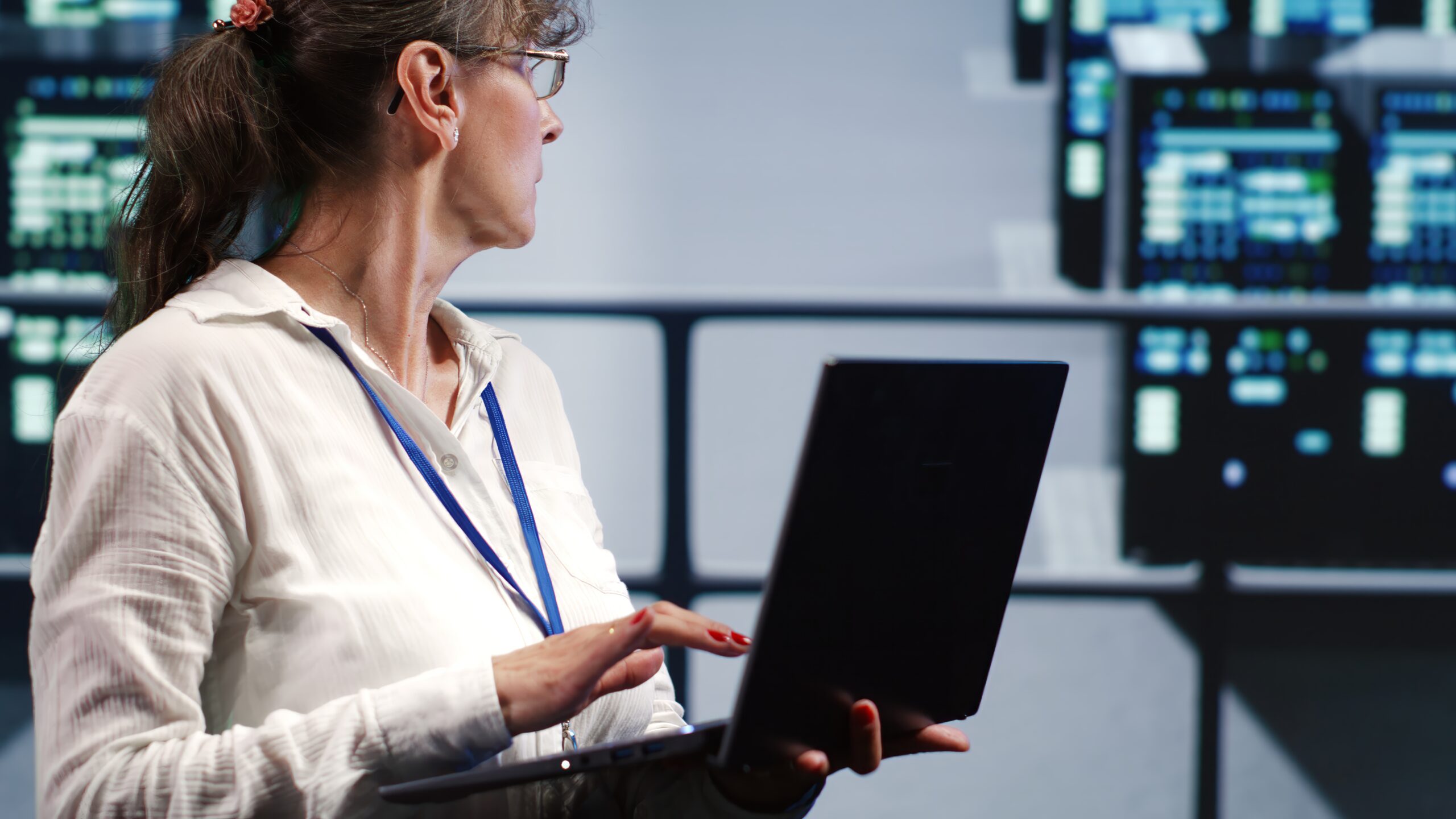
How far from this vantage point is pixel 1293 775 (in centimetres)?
207

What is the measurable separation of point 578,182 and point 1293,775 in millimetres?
1796

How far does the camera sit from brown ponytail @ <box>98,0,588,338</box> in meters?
0.86

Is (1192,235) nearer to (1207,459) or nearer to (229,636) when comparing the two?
(1207,459)

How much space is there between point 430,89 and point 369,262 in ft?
0.50

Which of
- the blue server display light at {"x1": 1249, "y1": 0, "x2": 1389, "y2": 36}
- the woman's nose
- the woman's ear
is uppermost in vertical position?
the blue server display light at {"x1": 1249, "y1": 0, "x2": 1389, "y2": 36}

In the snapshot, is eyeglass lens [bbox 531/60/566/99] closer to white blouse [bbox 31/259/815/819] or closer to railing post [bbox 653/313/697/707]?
white blouse [bbox 31/259/815/819]

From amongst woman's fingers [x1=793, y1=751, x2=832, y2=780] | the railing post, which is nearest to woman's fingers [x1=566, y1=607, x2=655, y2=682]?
woman's fingers [x1=793, y1=751, x2=832, y2=780]

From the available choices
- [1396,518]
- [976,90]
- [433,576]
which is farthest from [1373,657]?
[433,576]

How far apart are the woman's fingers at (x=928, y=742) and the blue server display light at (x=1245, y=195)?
1.36 m

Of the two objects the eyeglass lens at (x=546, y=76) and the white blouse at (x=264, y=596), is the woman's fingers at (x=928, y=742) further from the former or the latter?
the eyeglass lens at (x=546, y=76)

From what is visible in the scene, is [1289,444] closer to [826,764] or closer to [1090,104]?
[1090,104]

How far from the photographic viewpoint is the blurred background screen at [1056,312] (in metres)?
1.92

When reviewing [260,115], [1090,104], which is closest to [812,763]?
[260,115]

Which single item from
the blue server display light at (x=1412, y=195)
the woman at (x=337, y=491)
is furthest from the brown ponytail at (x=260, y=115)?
the blue server display light at (x=1412, y=195)
